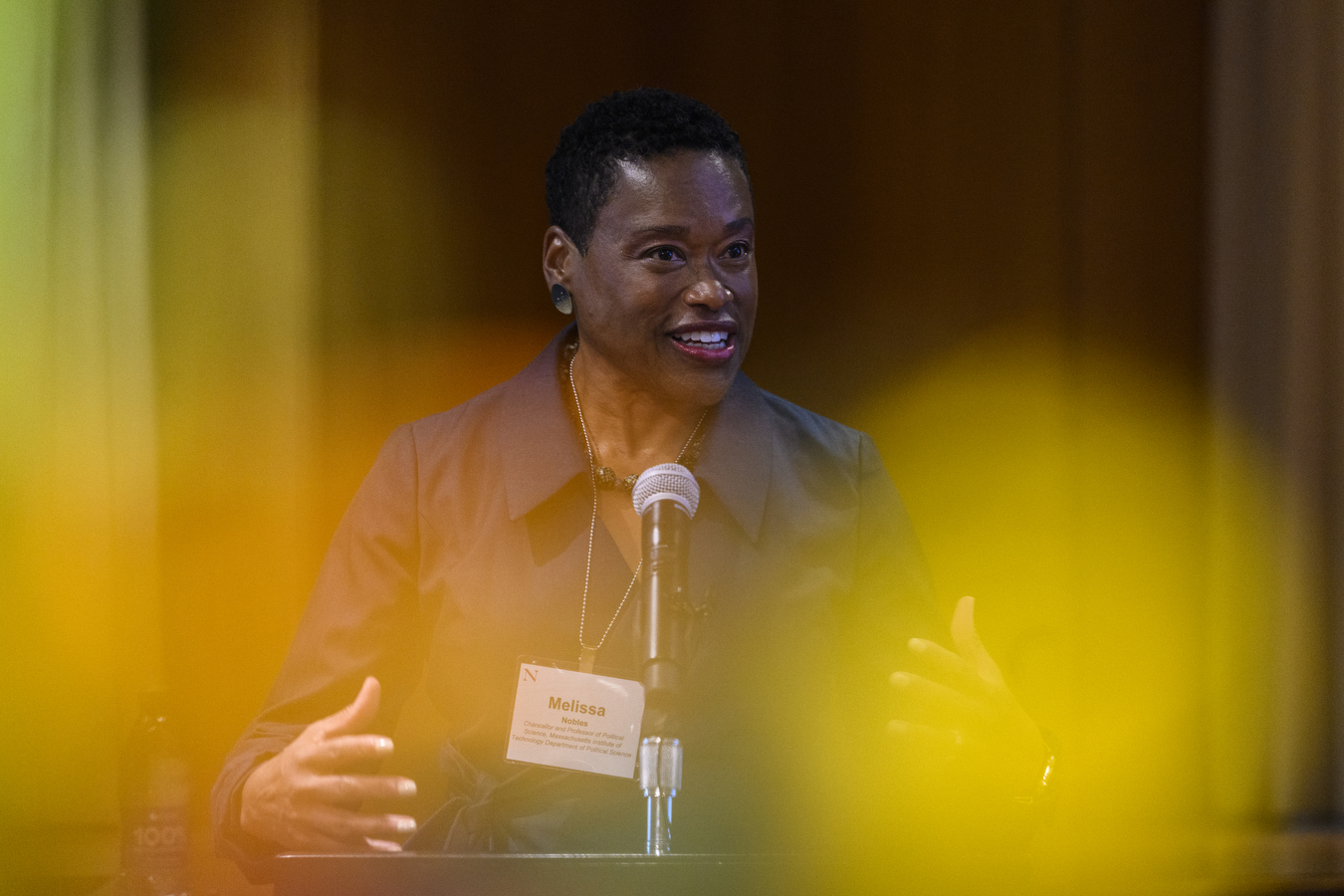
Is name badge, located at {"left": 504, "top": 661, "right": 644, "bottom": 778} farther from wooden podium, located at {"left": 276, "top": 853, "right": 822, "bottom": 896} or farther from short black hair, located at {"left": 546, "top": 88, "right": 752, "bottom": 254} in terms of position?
wooden podium, located at {"left": 276, "top": 853, "right": 822, "bottom": 896}

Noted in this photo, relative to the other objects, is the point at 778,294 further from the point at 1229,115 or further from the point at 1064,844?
the point at 1064,844

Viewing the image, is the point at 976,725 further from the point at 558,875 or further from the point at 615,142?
the point at 615,142

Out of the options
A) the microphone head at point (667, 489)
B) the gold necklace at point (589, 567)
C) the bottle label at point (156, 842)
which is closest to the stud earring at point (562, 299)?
the gold necklace at point (589, 567)

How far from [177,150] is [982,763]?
1903 mm

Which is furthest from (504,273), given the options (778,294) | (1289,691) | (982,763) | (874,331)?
(1289,691)

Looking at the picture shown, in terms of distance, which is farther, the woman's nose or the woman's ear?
the woman's ear

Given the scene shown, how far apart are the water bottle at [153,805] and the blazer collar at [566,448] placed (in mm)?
825

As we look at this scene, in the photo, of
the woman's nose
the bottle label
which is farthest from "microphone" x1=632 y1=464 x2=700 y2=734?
the bottle label

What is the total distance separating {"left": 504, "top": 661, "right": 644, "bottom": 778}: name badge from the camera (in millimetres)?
1639

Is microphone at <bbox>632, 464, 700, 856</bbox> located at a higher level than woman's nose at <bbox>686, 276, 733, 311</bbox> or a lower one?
lower

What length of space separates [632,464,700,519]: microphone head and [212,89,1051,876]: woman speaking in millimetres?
438

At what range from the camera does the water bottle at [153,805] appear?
1.95 meters

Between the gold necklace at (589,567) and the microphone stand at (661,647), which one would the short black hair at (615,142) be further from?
the microphone stand at (661,647)

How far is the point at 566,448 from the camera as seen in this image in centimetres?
186
